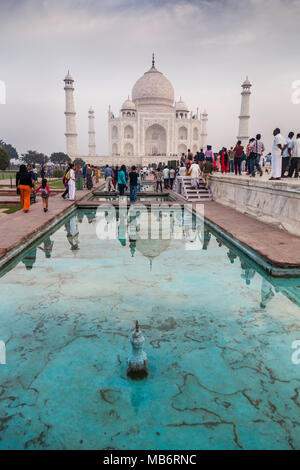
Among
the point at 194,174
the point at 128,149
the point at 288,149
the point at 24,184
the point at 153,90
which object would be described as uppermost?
the point at 153,90

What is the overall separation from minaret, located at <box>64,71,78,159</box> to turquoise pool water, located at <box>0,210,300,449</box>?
3819cm

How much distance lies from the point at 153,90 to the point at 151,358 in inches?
1964

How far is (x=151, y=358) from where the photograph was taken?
6.70 ft

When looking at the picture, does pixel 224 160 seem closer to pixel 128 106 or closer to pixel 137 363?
pixel 137 363

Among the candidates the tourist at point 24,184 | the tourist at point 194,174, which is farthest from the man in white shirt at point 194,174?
the tourist at point 24,184

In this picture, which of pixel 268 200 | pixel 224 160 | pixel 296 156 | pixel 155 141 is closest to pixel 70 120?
pixel 155 141

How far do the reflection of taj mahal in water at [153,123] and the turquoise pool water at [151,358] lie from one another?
142 feet

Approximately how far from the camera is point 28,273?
11.9ft

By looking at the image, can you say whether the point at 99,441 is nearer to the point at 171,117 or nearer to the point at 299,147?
the point at 299,147

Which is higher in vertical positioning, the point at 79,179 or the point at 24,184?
the point at 79,179

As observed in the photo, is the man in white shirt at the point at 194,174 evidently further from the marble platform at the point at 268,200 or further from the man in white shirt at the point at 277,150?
the man in white shirt at the point at 277,150

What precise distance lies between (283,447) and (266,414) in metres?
0.20

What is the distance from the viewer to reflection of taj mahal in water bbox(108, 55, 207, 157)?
46719mm
